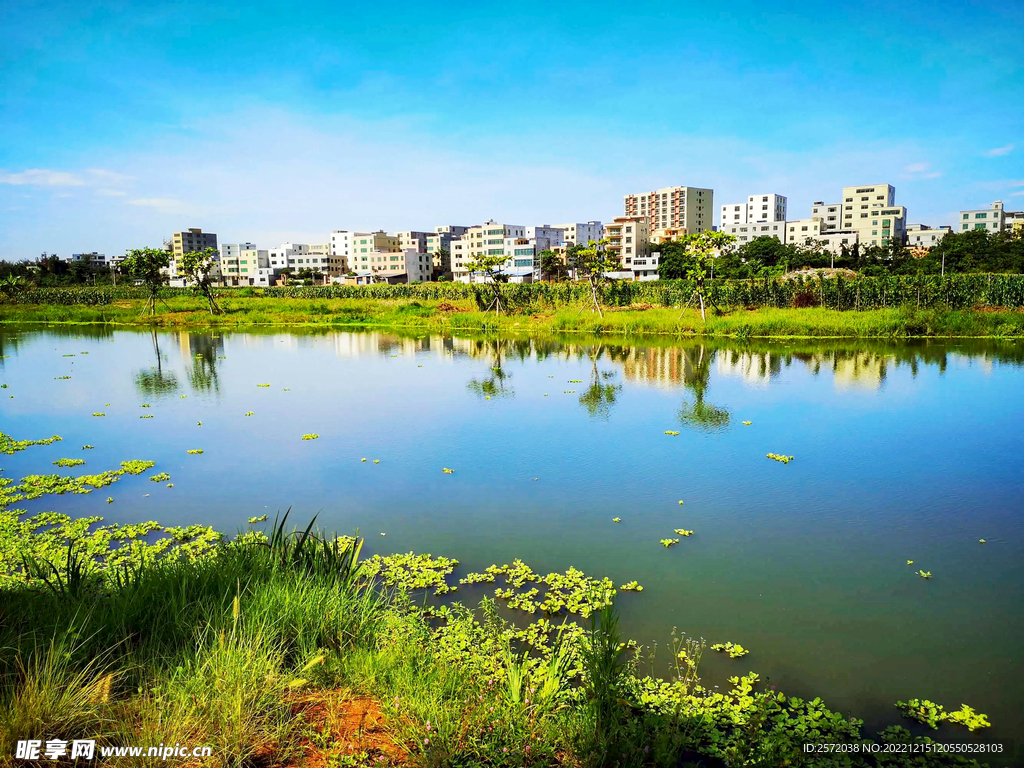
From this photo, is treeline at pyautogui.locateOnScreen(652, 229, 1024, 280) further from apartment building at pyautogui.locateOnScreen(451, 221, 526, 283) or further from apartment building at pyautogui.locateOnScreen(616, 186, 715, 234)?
apartment building at pyautogui.locateOnScreen(616, 186, 715, 234)

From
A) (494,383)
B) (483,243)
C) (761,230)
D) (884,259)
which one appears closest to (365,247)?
(483,243)

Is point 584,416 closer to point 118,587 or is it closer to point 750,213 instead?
point 118,587

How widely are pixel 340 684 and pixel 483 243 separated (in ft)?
248

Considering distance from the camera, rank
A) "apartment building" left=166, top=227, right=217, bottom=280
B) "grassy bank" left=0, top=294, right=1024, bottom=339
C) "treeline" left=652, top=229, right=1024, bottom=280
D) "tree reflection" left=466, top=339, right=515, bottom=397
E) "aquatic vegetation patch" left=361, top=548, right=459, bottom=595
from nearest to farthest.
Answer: "aquatic vegetation patch" left=361, top=548, right=459, bottom=595 < "tree reflection" left=466, top=339, right=515, bottom=397 < "grassy bank" left=0, top=294, right=1024, bottom=339 < "treeline" left=652, top=229, right=1024, bottom=280 < "apartment building" left=166, top=227, right=217, bottom=280

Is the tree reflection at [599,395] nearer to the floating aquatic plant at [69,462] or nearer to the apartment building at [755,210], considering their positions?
the floating aquatic plant at [69,462]

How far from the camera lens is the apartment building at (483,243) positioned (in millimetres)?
74188

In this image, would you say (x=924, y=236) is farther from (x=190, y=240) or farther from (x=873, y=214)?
(x=190, y=240)

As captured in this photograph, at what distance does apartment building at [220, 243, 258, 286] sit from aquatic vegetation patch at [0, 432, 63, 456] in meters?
85.8

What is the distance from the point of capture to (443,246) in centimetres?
8519

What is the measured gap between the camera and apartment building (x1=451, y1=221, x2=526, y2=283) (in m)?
74.2

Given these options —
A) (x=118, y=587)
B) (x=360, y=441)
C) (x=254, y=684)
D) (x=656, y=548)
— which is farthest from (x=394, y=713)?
(x=360, y=441)

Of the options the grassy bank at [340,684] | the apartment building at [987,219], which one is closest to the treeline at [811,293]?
the grassy bank at [340,684]

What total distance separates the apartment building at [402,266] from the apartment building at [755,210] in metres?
44.4

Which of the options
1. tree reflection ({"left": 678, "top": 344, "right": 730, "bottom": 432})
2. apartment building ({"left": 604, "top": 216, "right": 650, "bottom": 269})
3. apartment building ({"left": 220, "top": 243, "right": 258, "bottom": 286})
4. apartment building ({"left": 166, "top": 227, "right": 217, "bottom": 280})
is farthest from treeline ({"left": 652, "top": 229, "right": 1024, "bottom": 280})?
apartment building ({"left": 166, "top": 227, "right": 217, "bottom": 280})
